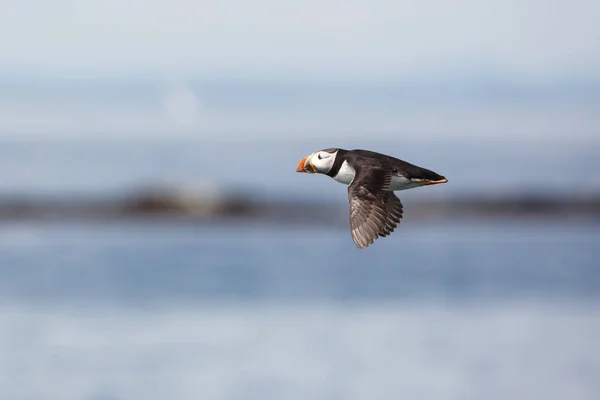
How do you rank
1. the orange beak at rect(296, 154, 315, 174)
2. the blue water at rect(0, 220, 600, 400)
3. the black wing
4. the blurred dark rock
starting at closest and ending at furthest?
the black wing
the orange beak at rect(296, 154, 315, 174)
the blue water at rect(0, 220, 600, 400)
the blurred dark rock

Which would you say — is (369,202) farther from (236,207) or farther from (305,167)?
(236,207)

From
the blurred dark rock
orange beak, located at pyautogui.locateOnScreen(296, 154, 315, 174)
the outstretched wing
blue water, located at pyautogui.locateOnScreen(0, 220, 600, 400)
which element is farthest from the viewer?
the blurred dark rock

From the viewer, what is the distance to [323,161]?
8.72m

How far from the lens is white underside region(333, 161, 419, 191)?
8.70 meters

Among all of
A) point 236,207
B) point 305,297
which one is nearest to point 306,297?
point 305,297

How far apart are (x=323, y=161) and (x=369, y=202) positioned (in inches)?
18.7

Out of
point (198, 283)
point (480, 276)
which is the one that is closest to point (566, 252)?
point (480, 276)

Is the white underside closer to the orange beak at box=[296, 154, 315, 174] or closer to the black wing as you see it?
the black wing

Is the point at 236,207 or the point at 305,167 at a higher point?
the point at 236,207

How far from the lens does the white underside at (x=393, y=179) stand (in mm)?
8703

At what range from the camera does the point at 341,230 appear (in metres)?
66.7

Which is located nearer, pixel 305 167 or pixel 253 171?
pixel 305 167

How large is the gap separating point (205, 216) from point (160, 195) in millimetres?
4700

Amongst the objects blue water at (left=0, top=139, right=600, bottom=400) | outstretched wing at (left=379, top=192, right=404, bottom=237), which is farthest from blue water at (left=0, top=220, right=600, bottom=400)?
outstretched wing at (left=379, top=192, right=404, bottom=237)
